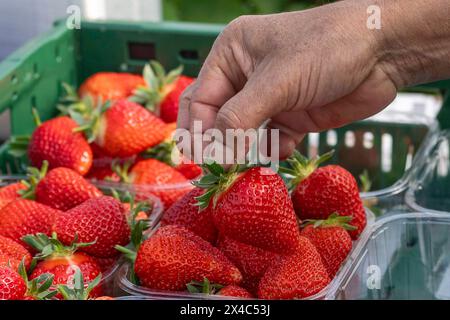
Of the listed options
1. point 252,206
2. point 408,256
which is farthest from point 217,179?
point 408,256

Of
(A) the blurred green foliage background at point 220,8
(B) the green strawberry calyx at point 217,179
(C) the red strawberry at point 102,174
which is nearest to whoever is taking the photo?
(B) the green strawberry calyx at point 217,179

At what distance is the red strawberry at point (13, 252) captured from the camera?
50.1 inches

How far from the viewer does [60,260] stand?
128cm

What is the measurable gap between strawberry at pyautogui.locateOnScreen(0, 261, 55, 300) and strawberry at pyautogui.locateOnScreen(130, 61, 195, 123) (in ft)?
2.34

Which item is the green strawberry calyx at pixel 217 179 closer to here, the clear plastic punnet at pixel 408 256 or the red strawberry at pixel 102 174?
the clear plastic punnet at pixel 408 256

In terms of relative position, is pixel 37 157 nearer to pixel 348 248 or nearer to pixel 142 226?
pixel 142 226

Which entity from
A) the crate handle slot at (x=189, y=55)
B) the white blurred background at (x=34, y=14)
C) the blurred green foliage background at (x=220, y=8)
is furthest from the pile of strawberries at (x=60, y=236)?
the blurred green foliage background at (x=220, y=8)

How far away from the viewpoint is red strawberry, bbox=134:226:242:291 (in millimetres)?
1224

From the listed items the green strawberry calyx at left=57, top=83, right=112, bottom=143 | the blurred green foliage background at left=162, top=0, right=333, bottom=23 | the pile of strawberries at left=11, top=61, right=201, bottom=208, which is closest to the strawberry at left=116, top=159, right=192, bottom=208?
the pile of strawberries at left=11, top=61, right=201, bottom=208

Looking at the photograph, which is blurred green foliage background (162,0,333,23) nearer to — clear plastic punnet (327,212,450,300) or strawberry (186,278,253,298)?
clear plastic punnet (327,212,450,300)

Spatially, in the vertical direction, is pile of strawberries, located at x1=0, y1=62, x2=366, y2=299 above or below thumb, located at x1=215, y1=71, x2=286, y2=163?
below

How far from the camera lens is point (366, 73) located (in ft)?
4.26

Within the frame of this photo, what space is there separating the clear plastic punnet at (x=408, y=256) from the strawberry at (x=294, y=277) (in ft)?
0.44
